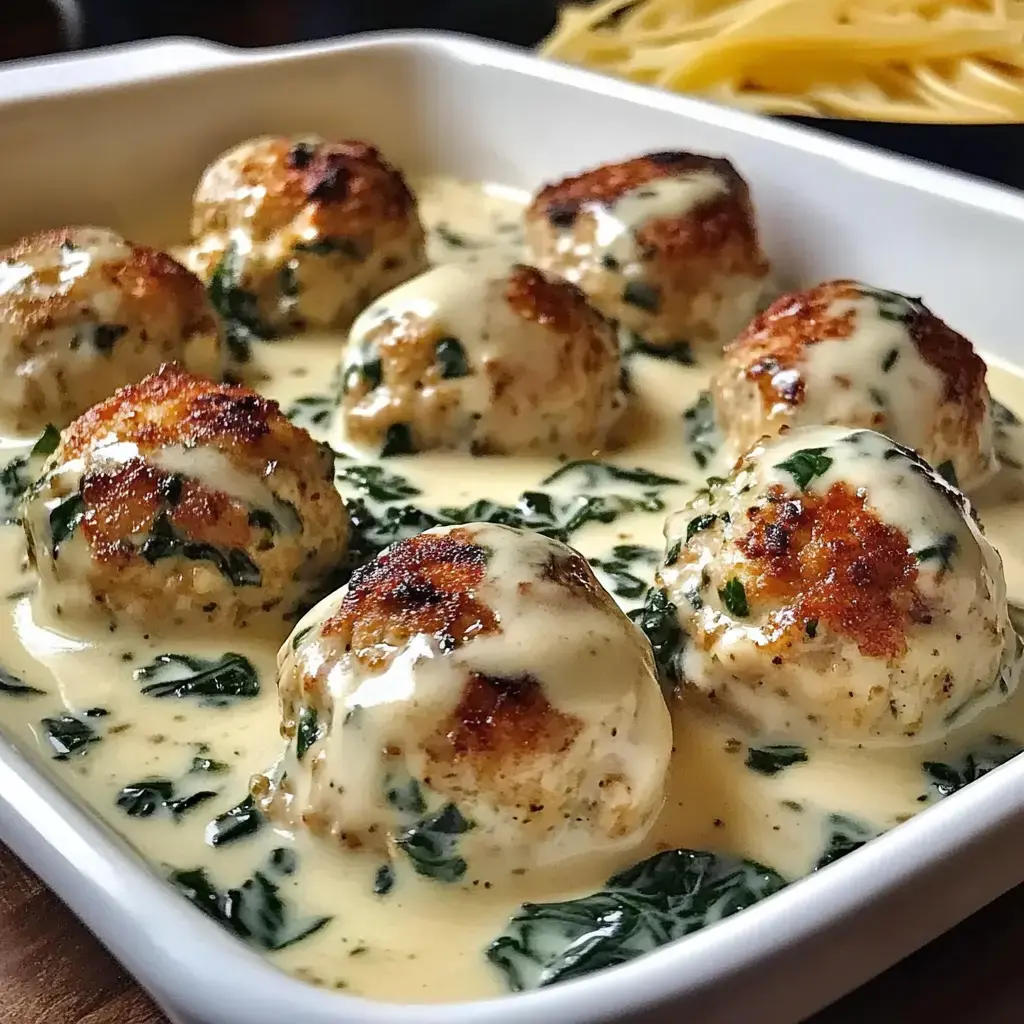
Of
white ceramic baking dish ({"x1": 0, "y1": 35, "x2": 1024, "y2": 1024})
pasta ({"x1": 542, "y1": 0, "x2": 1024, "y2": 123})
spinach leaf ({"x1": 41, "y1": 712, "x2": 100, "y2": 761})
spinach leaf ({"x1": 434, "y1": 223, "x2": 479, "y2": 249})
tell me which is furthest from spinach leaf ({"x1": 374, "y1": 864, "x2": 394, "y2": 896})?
pasta ({"x1": 542, "y1": 0, "x2": 1024, "y2": 123})

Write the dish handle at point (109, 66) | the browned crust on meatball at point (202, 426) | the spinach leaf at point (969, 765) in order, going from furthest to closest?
1. the dish handle at point (109, 66)
2. the browned crust on meatball at point (202, 426)
3. the spinach leaf at point (969, 765)

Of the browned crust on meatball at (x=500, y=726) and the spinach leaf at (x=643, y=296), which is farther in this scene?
the spinach leaf at (x=643, y=296)

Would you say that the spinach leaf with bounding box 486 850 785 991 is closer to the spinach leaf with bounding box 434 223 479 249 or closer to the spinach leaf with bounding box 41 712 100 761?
the spinach leaf with bounding box 41 712 100 761

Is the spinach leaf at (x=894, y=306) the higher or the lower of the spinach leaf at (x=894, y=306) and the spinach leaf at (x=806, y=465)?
the lower

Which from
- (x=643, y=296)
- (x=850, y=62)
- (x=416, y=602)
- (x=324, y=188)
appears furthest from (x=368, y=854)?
(x=850, y=62)

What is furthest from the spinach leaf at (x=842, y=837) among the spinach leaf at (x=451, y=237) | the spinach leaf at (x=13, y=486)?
the spinach leaf at (x=451, y=237)

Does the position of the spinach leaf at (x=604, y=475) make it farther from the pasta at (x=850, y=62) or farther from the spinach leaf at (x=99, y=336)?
the pasta at (x=850, y=62)

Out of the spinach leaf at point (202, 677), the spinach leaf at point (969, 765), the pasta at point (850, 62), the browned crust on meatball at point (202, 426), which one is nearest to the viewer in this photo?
the spinach leaf at point (969, 765)

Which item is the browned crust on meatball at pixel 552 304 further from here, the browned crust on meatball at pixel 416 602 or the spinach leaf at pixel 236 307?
the browned crust on meatball at pixel 416 602

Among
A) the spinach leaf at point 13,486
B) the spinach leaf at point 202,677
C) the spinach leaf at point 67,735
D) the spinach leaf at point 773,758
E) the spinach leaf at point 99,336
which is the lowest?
the spinach leaf at point 13,486
